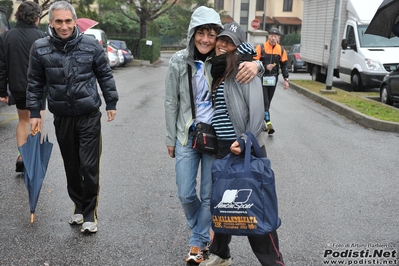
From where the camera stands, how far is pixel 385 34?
5.46 m

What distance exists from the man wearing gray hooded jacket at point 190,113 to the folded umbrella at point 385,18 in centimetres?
223

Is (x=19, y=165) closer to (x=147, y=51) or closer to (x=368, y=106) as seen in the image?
(x=368, y=106)

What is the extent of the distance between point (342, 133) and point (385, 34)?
15.9ft

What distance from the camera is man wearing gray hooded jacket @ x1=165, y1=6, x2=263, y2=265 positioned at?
3771mm

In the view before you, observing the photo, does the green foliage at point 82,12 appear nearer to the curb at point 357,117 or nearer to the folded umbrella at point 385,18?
the curb at point 357,117

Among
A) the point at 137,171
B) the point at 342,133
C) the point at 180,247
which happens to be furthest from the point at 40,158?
the point at 342,133

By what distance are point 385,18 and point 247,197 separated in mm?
2951

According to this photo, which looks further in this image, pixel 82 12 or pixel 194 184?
pixel 82 12

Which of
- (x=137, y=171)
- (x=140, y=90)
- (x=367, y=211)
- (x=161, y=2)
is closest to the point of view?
(x=367, y=211)

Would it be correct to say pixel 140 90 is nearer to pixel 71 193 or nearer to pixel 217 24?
pixel 71 193

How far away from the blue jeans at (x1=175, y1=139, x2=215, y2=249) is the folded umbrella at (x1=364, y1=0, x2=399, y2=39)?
2.59m

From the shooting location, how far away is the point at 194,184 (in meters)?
4.00

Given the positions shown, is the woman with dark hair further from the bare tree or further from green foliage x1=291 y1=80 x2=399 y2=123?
the bare tree

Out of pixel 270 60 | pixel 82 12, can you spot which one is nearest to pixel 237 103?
pixel 270 60
